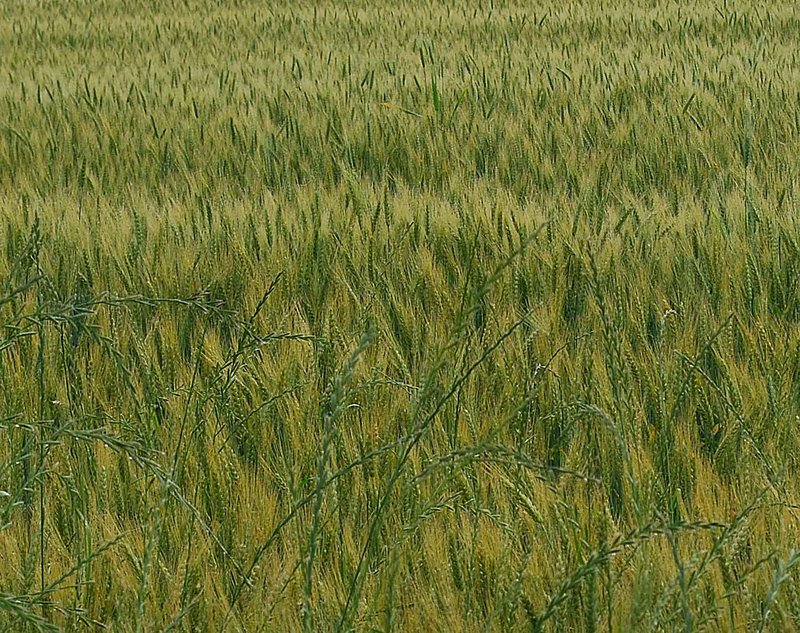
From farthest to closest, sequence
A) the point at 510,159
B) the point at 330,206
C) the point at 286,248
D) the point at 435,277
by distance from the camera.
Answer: the point at 510,159, the point at 330,206, the point at 286,248, the point at 435,277

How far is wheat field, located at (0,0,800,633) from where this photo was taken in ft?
2.97

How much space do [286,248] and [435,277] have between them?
0.31 metres

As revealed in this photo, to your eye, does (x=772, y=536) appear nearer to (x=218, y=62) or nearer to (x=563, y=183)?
(x=563, y=183)

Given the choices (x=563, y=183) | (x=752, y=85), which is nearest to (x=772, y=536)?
(x=563, y=183)

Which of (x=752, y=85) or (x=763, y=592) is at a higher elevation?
(x=752, y=85)

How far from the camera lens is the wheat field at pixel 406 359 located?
2.97 ft

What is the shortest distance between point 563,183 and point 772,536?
5.41 ft

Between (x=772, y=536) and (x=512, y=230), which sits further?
(x=512, y=230)

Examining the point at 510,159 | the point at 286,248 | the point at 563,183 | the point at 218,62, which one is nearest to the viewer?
the point at 286,248

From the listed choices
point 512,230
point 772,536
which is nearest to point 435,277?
point 512,230

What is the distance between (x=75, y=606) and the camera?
0.92 metres

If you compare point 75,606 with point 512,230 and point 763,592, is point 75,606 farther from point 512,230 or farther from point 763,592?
point 512,230

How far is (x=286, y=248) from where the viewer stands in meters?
1.87

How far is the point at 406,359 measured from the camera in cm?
152
